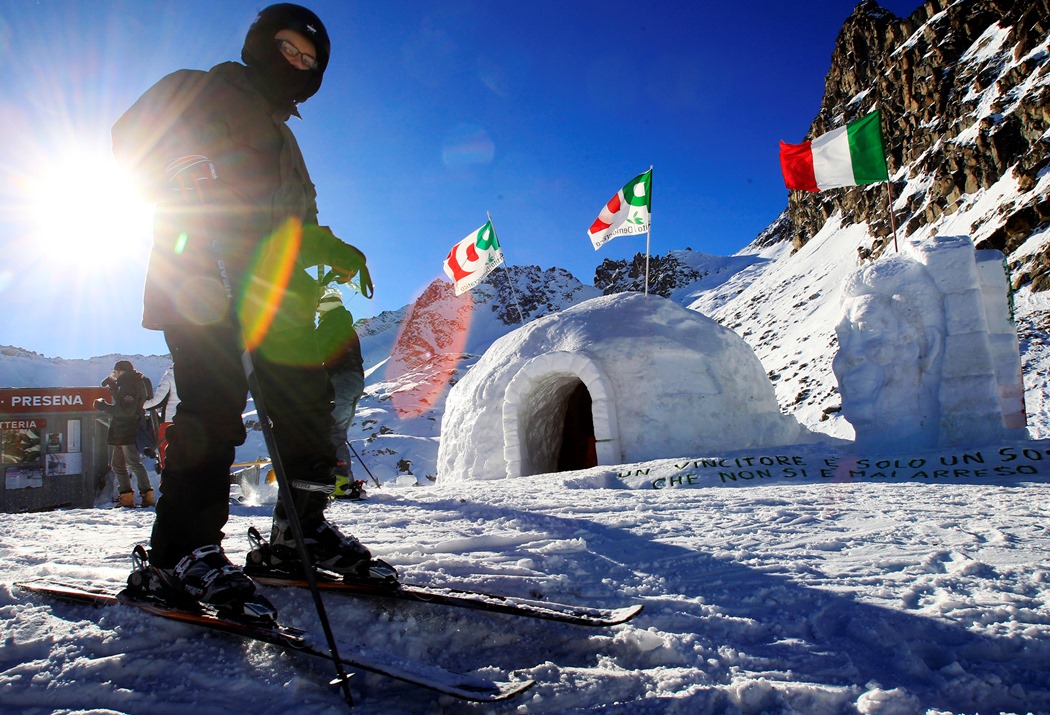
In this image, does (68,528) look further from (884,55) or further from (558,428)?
→ (884,55)

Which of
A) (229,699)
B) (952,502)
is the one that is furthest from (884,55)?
(229,699)

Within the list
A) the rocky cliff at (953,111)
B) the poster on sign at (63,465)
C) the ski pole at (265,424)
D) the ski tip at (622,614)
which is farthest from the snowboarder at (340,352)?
the rocky cliff at (953,111)

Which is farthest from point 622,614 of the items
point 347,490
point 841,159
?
point 841,159

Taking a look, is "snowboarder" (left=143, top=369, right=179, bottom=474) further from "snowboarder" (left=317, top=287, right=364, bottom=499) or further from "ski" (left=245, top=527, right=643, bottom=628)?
"ski" (left=245, top=527, right=643, bottom=628)

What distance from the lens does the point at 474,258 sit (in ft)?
37.2

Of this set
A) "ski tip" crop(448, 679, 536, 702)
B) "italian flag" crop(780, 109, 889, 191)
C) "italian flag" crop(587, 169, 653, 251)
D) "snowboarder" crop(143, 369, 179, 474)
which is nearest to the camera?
"ski tip" crop(448, 679, 536, 702)

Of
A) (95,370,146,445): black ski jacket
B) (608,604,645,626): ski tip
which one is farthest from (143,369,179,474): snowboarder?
(608,604,645,626): ski tip

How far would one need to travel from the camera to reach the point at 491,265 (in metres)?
11.1

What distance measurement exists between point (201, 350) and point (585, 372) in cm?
587

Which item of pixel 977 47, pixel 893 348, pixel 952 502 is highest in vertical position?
pixel 977 47

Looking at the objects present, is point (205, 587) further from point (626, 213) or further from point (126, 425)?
point (626, 213)

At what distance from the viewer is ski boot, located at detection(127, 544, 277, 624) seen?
1.45 m

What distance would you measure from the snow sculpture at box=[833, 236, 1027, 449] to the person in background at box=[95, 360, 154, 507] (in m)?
7.59

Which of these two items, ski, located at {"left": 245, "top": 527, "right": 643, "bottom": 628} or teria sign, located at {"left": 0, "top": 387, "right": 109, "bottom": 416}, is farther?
teria sign, located at {"left": 0, "top": 387, "right": 109, "bottom": 416}
